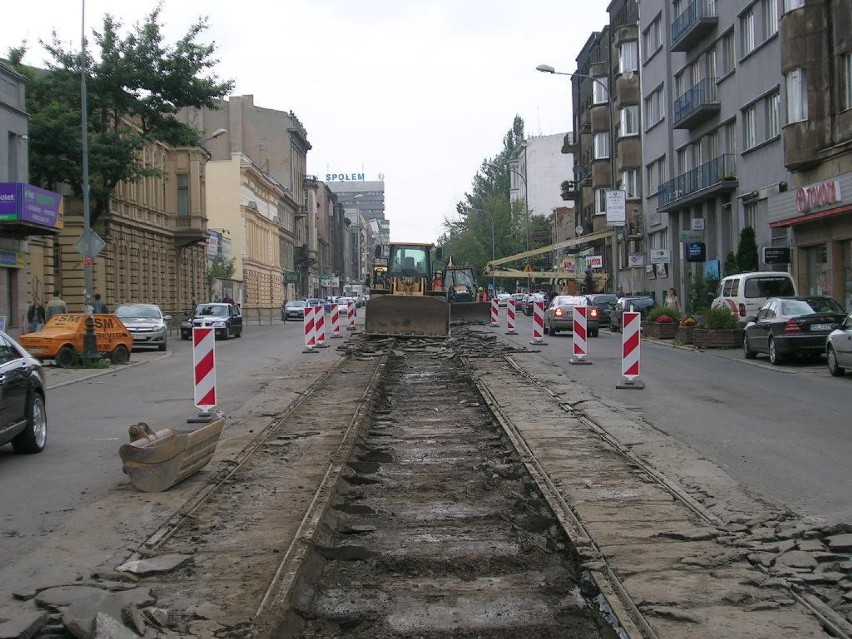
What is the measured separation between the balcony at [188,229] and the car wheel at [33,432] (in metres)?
45.2

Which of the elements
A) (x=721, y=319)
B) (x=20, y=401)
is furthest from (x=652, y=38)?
(x=20, y=401)

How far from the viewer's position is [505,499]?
8.02 meters

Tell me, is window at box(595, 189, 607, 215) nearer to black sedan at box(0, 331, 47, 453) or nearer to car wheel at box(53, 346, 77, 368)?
car wheel at box(53, 346, 77, 368)

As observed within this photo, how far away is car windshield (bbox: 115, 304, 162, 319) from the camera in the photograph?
3200cm

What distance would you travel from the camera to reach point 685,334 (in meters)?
29.2

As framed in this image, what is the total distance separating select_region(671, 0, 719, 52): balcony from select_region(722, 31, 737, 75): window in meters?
1.01

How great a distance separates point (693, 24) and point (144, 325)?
Answer: 26061 millimetres

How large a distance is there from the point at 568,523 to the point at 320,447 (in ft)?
14.5

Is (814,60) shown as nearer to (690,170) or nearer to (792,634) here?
(690,170)

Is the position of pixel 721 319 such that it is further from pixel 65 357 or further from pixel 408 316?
pixel 65 357

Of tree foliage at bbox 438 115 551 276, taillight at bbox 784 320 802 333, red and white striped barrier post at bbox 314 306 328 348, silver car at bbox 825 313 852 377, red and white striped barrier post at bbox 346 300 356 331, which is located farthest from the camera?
tree foliage at bbox 438 115 551 276

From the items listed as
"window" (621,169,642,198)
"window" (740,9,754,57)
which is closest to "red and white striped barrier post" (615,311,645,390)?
"window" (740,9,754,57)

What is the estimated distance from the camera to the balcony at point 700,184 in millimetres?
39656

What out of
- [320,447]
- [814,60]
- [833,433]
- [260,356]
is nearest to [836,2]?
[814,60]
